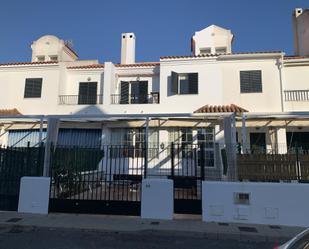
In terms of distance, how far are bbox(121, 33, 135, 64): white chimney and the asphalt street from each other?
19321mm

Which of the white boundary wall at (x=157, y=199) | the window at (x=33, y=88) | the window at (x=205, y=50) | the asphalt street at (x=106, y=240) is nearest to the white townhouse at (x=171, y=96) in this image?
the window at (x=33, y=88)

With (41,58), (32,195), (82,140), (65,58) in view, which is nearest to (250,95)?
(82,140)

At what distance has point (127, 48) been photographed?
1023 inches

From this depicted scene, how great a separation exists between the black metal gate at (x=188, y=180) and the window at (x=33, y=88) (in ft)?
49.6

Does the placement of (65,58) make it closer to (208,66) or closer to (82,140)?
(82,140)

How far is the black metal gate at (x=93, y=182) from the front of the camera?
33.8 ft

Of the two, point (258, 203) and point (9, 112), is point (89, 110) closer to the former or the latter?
point (9, 112)

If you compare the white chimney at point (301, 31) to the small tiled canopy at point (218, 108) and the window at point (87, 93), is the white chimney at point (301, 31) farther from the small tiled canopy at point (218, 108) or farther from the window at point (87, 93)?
the window at point (87, 93)

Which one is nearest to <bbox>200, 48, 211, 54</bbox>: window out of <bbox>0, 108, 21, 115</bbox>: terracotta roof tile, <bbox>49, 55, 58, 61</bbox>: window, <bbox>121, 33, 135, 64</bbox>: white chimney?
<bbox>121, 33, 135, 64</bbox>: white chimney

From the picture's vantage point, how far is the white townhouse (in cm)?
1919

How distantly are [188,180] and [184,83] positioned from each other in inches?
450

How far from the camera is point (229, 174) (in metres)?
10.4

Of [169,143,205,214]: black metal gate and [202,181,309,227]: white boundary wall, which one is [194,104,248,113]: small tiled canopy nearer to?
[169,143,205,214]: black metal gate

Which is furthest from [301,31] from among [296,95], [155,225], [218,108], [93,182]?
[155,225]
